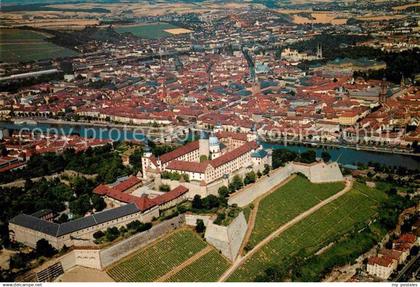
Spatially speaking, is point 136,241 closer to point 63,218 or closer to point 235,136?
point 63,218

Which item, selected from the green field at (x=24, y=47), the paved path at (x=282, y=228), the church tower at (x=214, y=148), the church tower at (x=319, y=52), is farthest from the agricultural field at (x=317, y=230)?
the church tower at (x=319, y=52)

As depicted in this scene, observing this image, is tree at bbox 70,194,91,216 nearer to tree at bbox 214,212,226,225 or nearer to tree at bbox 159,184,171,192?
tree at bbox 159,184,171,192

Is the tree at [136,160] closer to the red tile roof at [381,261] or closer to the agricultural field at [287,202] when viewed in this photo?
the agricultural field at [287,202]

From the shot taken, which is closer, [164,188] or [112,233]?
[112,233]

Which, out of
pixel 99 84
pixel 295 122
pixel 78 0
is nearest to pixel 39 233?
pixel 295 122

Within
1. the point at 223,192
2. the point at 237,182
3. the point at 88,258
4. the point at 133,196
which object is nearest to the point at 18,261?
the point at 88,258
